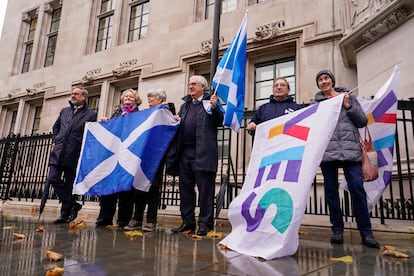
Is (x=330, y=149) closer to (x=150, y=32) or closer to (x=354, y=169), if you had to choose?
(x=354, y=169)

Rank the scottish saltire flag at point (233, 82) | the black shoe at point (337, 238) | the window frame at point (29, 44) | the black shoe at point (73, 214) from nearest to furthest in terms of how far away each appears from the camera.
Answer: the black shoe at point (337, 238) → the scottish saltire flag at point (233, 82) → the black shoe at point (73, 214) → the window frame at point (29, 44)

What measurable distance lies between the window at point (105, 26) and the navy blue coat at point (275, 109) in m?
11.9

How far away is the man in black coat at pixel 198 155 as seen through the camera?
13.5ft

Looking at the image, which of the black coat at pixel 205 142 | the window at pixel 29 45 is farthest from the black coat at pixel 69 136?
the window at pixel 29 45

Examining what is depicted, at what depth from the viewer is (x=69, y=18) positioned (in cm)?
1567

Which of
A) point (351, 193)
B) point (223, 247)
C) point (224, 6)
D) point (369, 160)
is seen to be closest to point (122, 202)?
point (223, 247)

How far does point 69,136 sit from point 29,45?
15780 mm

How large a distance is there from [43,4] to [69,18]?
3.10 m

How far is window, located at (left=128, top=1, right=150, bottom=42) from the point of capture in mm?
13500

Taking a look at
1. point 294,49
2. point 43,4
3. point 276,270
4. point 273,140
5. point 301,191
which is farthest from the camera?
point 43,4

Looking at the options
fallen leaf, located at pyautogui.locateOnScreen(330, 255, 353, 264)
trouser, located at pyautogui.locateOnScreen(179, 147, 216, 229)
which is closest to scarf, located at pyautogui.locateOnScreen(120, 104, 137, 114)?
trouser, located at pyautogui.locateOnScreen(179, 147, 216, 229)

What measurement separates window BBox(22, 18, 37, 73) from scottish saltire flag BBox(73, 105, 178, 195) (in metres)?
15.3

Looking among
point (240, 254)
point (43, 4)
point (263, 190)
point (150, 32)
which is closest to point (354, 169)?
point (263, 190)

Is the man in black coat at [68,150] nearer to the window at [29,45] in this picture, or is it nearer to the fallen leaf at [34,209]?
the fallen leaf at [34,209]
